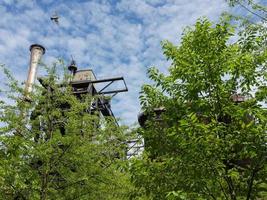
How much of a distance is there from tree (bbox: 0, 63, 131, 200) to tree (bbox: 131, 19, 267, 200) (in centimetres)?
400

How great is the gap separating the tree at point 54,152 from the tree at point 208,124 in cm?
400

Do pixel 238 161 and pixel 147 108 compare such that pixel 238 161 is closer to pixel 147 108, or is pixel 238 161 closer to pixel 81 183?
pixel 147 108

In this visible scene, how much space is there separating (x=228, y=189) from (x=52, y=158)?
7310mm

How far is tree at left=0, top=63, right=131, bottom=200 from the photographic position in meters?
11.3

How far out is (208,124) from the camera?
246 inches

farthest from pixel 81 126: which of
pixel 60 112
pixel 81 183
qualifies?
pixel 81 183

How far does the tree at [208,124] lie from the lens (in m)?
6.07

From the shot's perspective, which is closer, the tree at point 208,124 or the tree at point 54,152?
the tree at point 208,124

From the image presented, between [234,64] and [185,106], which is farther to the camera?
[185,106]

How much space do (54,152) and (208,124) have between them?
746cm

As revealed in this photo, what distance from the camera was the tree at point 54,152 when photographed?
1129 cm

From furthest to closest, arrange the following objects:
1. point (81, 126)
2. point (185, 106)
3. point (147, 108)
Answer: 1. point (81, 126)
2. point (147, 108)
3. point (185, 106)

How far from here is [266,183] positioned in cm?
632

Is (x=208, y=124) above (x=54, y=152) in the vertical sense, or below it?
below
